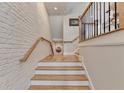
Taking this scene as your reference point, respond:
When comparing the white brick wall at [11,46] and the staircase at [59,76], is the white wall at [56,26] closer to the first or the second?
the staircase at [59,76]

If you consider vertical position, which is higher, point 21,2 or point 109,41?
point 21,2

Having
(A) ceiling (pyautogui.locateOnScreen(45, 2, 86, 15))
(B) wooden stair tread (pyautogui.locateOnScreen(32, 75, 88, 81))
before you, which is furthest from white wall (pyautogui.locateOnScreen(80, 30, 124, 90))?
(A) ceiling (pyautogui.locateOnScreen(45, 2, 86, 15))

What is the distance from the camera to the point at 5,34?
7.49ft

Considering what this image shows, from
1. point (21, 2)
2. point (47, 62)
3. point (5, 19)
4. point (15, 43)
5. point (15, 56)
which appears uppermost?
point (21, 2)

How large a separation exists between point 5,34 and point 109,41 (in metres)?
1.29

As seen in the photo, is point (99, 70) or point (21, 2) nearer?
point (99, 70)

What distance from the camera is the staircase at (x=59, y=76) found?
372 centimetres

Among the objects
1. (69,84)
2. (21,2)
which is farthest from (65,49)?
(21,2)

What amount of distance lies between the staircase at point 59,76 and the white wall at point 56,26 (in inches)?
202

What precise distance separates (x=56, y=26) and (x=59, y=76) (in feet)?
20.3

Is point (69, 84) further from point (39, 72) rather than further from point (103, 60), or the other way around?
point (103, 60)

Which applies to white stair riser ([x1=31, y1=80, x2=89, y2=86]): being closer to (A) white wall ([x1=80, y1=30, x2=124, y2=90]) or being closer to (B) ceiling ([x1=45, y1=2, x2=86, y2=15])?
(A) white wall ([x1=80, y1=30, x2=124, y2=90])

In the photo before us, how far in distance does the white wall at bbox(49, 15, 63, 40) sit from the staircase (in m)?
5.13

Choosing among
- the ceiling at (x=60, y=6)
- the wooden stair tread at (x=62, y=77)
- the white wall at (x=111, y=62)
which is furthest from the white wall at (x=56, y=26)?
the white wall at (x=111, y=62)
